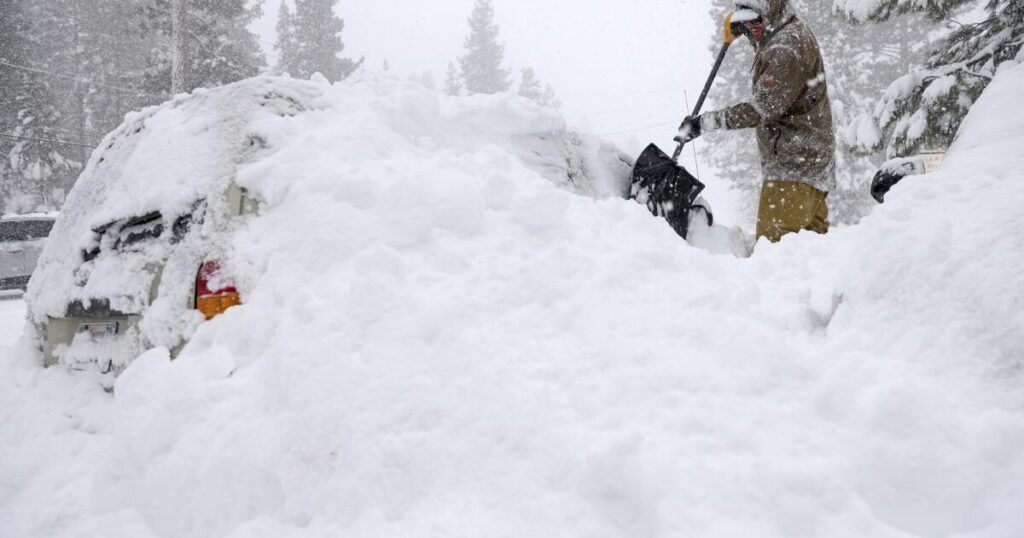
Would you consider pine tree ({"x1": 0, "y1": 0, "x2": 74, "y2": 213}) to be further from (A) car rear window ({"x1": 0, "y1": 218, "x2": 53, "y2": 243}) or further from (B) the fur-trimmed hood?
(B) the fur-trimmed hood

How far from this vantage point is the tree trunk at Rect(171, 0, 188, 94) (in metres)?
15.8

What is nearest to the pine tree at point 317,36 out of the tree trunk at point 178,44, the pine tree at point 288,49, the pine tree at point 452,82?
the pine tree at point 288,49

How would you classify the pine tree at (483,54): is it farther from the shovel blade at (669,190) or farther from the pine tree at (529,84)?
the shovel blade at (669,190)

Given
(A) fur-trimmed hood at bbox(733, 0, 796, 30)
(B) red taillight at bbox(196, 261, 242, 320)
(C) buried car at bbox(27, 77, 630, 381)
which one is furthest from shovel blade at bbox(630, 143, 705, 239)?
(B) red taillight at bbox(196, 261, 242, 320)

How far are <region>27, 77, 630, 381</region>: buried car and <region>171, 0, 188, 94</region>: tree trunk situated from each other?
1463 cm

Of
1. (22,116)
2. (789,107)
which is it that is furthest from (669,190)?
(22,116)

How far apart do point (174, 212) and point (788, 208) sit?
153 inches

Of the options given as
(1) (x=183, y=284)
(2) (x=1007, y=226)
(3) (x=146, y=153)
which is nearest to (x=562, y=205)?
(2) (x=1007, y=226)

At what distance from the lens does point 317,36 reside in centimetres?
2417

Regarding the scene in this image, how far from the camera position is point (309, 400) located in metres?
1.90

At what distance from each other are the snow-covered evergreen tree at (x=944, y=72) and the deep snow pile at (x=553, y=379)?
430cm

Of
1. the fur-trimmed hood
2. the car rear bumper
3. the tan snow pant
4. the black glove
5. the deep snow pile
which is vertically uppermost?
the fur-trimmed hood

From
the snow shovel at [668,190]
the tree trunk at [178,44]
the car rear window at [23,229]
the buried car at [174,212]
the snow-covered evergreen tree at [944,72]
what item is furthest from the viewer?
the tree trunk at [178,44]

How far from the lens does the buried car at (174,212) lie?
263 centimetres
